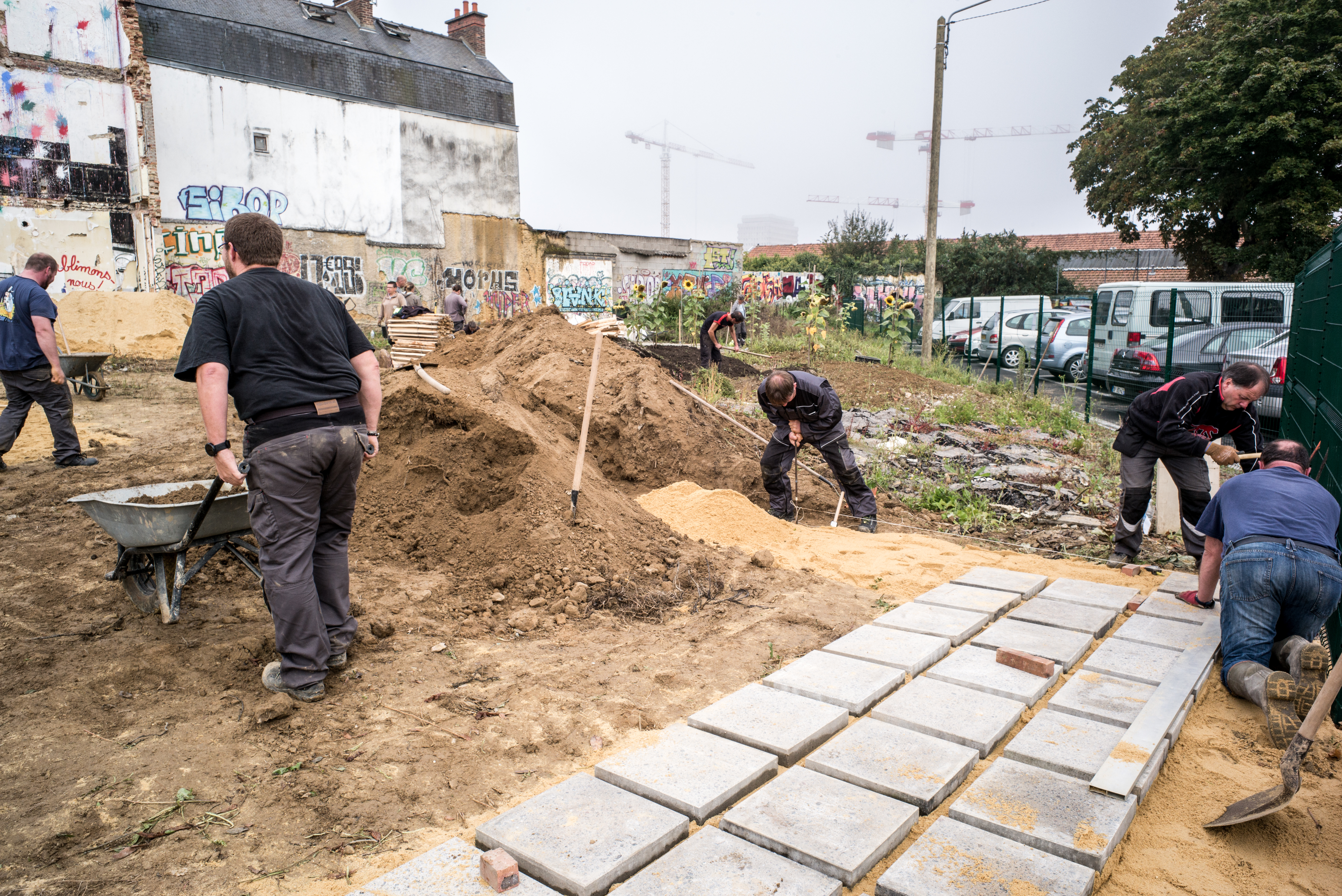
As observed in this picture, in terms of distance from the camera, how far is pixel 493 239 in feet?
87.5

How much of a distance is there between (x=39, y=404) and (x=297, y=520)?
539cm

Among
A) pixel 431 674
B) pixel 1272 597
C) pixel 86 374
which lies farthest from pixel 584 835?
pixel 86 374

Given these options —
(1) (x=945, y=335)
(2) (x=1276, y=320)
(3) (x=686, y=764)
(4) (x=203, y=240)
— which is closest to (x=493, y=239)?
(4) (x=203, y=240)

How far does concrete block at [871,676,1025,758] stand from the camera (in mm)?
3092

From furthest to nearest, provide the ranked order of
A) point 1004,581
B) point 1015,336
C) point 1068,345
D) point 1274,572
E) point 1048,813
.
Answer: point 1015,336, point 1068,345, point 1004,581, point 1274,572, point 1048,813

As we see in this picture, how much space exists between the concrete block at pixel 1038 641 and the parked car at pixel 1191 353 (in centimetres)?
679

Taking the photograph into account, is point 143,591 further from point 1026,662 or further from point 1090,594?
point 1090,594

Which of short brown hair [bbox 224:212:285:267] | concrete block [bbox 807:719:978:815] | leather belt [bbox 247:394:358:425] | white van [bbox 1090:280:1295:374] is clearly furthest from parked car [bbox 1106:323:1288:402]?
short brown hair [bbox 224:212:285:267]

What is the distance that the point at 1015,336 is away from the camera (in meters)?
18.5

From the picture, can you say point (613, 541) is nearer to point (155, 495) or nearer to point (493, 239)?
point (155, 495)

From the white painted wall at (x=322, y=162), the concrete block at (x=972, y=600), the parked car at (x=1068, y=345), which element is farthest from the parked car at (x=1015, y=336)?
the white painted wall at (x=322, y=162)

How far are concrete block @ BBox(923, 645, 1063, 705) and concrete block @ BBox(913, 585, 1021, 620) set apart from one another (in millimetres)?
588

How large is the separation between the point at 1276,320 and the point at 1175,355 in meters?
1.14

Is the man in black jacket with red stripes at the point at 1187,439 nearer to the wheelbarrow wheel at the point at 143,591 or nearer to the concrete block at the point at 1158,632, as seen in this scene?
the concrete block at the point at 1158,632
